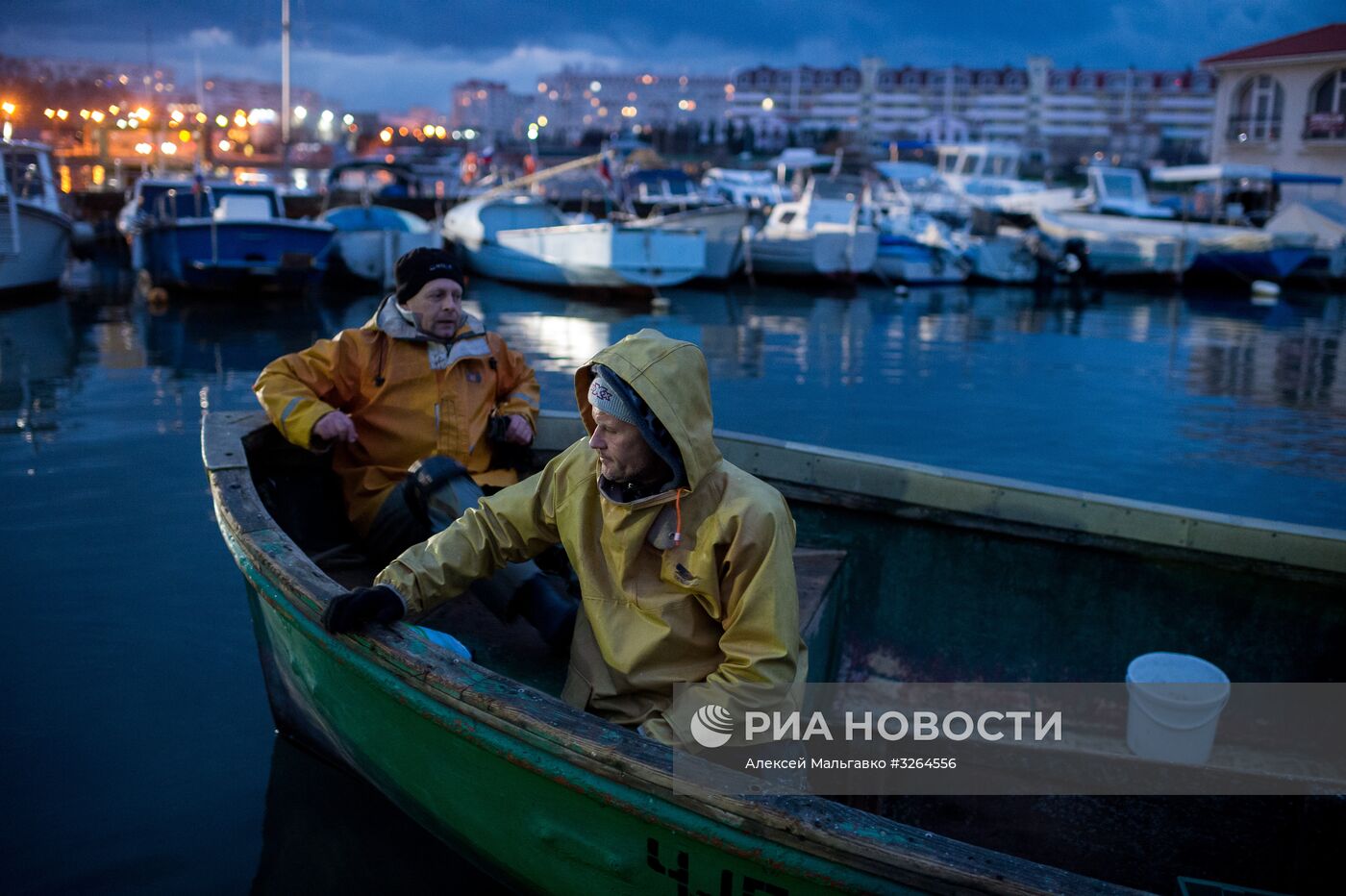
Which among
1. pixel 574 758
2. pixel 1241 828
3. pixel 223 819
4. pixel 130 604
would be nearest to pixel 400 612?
pixel 574 758

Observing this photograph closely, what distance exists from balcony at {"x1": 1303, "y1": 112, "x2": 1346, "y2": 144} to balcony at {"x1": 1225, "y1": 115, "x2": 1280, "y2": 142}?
4.23 ft

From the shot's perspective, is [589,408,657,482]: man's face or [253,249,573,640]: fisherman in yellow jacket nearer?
[589,408,657,482]: man's face

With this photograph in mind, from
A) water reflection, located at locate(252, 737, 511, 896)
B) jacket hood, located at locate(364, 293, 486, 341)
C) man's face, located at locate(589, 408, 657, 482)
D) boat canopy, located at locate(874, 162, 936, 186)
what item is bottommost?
water reflection, located at locate(252, 737, 511, 896)

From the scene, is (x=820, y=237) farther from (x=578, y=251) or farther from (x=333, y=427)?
(x=333, y=427)

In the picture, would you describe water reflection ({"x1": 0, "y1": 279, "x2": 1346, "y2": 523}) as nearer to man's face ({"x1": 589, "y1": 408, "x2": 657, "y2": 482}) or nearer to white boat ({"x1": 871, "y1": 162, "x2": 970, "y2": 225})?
man's face ({"x1": 589, "y1": 408, "x2": 657, "y2": 482})

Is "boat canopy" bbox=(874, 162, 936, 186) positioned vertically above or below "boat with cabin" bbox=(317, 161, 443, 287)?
above

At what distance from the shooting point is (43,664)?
5164 millimetres

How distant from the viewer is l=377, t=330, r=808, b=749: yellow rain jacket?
2559 millimetres

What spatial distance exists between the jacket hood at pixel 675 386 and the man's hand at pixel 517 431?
6.16 ft

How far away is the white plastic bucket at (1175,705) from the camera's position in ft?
12.1

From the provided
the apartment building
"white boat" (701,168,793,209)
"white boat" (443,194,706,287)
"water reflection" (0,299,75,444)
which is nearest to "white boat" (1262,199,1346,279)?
"white boat" (701,168,793,209)

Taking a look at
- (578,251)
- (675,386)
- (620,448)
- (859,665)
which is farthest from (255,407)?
(578,251)

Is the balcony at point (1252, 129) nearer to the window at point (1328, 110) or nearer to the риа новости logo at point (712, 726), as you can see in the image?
the window at point (1328, 110)

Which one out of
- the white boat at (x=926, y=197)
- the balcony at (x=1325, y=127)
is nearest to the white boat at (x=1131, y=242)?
the white boat at (x=926, y=197)
